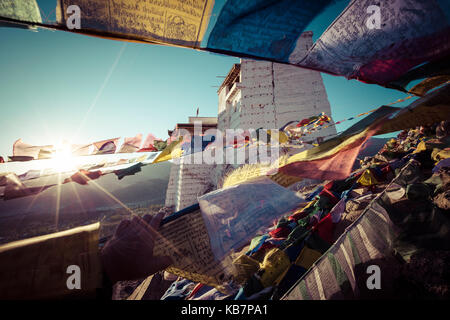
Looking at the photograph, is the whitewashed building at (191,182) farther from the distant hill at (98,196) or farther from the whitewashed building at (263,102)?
the distant hill at (98,196)

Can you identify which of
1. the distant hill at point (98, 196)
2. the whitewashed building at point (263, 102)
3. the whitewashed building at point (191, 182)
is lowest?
the distant hill at point (98, 196)

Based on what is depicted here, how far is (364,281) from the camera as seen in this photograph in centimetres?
164

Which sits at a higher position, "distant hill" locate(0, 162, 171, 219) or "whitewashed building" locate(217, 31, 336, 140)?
"whitewashed building" locate(217, 31, 336, 140)

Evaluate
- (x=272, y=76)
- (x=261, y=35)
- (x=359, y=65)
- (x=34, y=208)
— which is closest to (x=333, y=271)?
(x=359, y=65)

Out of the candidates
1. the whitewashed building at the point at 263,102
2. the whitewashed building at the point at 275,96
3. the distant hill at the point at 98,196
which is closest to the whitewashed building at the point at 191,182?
the whitewashed building at the point at 263,102

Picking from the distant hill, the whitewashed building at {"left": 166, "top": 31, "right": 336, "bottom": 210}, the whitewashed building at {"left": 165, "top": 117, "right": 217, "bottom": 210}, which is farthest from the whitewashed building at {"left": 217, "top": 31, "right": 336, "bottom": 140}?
the distant hill

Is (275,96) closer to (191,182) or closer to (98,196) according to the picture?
(191,182)

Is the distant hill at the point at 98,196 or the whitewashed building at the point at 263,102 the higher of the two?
the whitewashed building at the point at 263,102

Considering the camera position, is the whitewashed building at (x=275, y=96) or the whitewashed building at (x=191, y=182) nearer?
the whitewashed building at (x=275, y=96)

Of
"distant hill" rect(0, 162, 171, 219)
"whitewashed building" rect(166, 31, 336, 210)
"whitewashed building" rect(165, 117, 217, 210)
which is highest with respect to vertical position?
"whitewashed building" rect(166, 31, 336, 210)

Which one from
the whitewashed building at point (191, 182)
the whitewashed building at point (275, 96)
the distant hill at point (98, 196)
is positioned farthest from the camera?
the distant hill at point (98, 196)

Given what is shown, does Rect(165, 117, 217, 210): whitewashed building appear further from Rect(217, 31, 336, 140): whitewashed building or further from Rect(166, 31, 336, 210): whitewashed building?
Rect(217, 31, 336, 140): whitewashed building

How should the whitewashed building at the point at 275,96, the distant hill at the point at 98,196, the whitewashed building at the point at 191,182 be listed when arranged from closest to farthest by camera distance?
the whitewashed building at the point at 275,96, the whitewashed building at the point at 191,182, the distant hill at the point at 98,196

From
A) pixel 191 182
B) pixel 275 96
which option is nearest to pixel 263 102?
pixel 275 96
